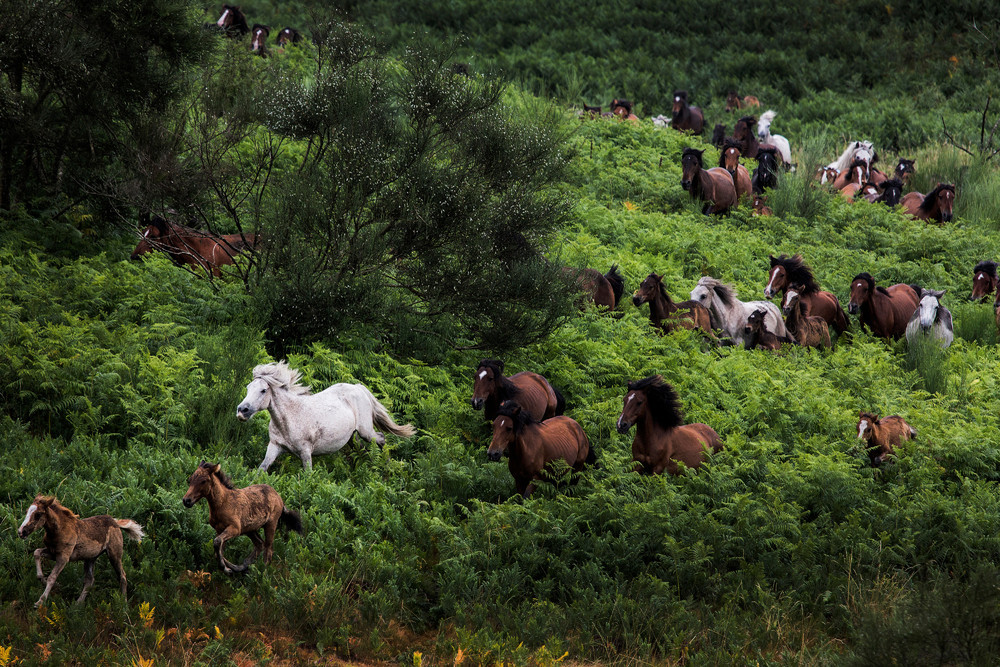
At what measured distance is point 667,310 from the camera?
46.5ft

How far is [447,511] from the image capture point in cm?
855

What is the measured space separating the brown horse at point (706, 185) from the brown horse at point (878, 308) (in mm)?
5915

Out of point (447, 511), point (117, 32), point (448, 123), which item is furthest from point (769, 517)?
point (117, 32)

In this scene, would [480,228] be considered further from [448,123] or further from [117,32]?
[117,32]

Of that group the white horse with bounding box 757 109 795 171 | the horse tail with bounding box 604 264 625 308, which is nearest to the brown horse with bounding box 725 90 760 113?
the white horse with bounding box 757 109 795 171

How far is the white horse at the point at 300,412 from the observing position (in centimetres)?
843

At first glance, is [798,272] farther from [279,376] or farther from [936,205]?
[936,205]

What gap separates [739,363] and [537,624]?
6.79 meters

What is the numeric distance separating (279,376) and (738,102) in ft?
98.5

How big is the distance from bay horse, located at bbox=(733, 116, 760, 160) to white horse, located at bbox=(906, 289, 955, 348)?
1255 cm

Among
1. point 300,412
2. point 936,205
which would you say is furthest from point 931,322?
point 300,412

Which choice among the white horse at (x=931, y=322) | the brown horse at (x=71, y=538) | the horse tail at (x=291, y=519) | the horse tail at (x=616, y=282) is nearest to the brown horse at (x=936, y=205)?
the white horse at (x=931, y=322)

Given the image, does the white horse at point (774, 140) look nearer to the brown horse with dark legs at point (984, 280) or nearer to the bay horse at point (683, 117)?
the bay horse at point (683, 117)

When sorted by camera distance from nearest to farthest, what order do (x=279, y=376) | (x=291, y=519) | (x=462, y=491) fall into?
(x=291, y=519) → (x=279, y=376) → (x=462, y=491)
